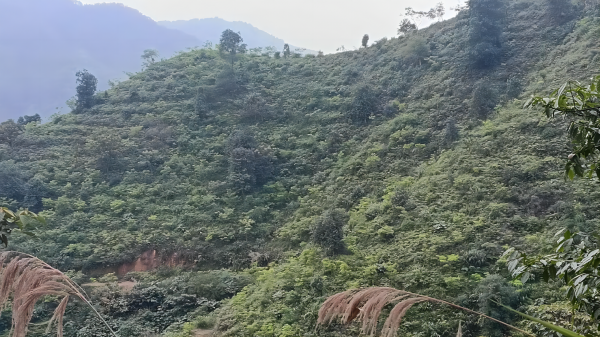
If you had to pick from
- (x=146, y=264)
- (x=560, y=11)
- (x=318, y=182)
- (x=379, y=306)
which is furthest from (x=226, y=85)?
(x=379, y=306)

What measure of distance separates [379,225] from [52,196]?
11.4 meters

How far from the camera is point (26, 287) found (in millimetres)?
1865

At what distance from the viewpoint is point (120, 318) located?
8672 millimetres

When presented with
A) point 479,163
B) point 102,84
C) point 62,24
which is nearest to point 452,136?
point 479,163

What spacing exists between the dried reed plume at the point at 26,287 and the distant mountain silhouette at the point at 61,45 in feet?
147

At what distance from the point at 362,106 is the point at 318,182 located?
452 centimetres

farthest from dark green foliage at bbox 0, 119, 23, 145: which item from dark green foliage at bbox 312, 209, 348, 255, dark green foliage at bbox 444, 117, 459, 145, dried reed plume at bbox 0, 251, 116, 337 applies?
dried reed plume at bbox 0, 251, 116, 337

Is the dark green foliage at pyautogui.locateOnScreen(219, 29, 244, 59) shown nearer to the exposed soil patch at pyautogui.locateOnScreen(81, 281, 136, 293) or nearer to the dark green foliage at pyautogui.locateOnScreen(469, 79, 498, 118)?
the dark green foliage at pyautogui.locateOnScreen(469, 79, 498, 118)

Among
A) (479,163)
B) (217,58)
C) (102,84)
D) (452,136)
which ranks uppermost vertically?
(102,84)

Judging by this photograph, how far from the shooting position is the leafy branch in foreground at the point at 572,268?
1.46 metres

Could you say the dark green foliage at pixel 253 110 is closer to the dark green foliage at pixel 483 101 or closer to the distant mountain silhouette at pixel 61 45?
the dark green foliage at pixel 483 101

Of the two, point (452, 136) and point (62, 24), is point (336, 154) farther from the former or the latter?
point (62, 24)

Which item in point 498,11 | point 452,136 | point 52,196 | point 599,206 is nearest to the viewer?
point 599,206

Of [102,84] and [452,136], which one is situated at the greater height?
[102,84]
